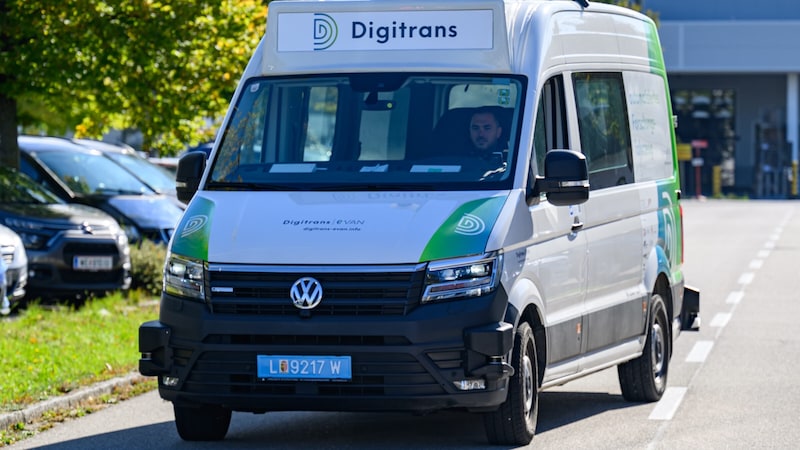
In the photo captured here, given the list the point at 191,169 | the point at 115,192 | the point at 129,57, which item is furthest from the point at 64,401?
the point at 115,192

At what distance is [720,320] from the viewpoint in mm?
15680

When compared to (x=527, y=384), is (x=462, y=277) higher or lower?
higher

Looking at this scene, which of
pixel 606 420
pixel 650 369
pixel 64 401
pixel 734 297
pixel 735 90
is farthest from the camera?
pixel 735 90

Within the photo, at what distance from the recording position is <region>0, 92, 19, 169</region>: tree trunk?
18.5 metres

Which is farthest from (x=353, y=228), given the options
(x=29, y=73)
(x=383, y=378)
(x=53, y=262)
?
(x=29, y=73)

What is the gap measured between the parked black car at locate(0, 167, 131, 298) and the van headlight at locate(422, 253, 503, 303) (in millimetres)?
9231

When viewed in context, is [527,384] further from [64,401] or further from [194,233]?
[64,401]

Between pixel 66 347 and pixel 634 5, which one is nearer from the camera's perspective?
pixel 66 347

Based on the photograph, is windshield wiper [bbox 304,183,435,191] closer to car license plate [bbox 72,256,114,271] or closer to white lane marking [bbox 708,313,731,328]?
white lane marking [bbox 708,313,731,328]

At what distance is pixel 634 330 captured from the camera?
33.6 ft

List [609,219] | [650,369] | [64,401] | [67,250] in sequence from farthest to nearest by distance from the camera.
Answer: [67,250] < [650,369] < [64,401] < [609,219]

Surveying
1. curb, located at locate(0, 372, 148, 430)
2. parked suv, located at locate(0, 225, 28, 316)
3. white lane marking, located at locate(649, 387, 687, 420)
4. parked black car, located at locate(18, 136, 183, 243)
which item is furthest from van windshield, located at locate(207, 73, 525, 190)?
parked black car, located at locate(18, 136, 183, 243)

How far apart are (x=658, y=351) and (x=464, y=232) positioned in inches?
127

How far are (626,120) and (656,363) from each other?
1.60 metres
